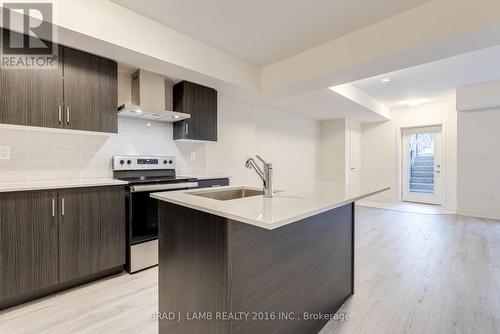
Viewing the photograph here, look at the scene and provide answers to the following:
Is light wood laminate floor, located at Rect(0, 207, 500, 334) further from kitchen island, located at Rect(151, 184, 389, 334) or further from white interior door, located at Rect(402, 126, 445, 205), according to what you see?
white interior door, located at Rect(402, 126, 445, 205)

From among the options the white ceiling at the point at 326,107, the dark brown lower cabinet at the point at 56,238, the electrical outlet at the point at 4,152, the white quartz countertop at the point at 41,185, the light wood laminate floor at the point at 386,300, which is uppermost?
the white ceiling at the point at 326,107

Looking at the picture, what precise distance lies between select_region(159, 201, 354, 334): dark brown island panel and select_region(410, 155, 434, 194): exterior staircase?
5.90m

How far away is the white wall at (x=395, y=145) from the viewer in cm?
558

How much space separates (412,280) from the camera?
7.73 feet

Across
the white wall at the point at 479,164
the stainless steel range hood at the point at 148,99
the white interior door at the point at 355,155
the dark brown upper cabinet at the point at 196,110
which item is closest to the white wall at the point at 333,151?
the white interior door at the point at 355,155

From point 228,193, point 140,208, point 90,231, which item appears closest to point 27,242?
point 90,231

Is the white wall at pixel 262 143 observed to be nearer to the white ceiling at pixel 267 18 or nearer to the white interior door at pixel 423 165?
the white ceiling at pixel 267 18

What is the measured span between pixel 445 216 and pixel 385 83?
3.05 metres

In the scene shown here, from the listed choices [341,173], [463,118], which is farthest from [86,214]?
[463,118]

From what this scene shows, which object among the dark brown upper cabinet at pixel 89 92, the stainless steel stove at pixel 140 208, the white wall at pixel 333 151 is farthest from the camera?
the white wall at pixel 333 151

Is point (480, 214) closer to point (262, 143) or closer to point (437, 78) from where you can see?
point (437, 78)

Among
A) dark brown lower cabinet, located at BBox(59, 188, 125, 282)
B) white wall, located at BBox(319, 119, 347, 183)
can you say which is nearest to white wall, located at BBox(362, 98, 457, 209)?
white wall, located at BBox(319, 119, 347, 183)

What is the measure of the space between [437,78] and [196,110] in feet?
13.9

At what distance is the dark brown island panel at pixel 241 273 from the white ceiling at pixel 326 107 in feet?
9.62
